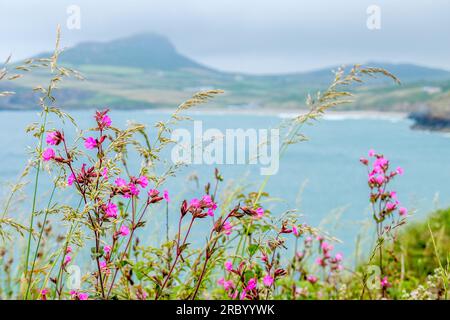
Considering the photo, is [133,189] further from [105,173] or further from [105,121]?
[105,121]

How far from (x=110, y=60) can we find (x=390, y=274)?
170ft

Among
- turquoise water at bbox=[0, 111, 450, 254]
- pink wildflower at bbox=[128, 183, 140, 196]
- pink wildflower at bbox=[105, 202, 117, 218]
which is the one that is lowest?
turquoise water at bbox=[0, 111, 450, 254]

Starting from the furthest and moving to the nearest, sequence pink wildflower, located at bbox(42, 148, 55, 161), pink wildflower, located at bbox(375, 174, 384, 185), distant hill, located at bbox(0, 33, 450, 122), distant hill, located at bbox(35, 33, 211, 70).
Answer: distant hill, located at bbox(35, 33, 211, 70) → distant hill, located at bbox(0, 33, 450, 122) → pink wildflower, located at bbox(375, 174, 384, 185) → pink wildflower, located at bbox(42, 148, 55, 161)

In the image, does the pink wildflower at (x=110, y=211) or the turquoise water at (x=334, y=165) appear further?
the turquoise water at (x=334, y=165)

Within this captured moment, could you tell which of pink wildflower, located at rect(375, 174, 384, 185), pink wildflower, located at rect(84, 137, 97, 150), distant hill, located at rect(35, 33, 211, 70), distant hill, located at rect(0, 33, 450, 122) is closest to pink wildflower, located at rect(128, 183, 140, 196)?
pink wildflower, located at rect(84, 137, 97, 150)

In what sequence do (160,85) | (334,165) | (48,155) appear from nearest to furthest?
1. (48,155)
2. (334,165)
3. (160,85)

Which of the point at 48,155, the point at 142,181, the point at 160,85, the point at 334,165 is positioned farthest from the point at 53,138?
the point at 160,85

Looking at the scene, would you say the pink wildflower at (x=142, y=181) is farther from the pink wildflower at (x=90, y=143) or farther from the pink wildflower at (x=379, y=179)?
the pink wildflower at (x=379, y=179)

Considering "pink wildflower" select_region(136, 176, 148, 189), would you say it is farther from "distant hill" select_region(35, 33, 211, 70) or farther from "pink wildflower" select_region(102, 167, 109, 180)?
"distant hill" select_region(35, 33, 211, 70)

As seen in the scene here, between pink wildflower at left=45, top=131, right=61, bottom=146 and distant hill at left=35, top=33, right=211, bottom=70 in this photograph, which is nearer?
pink wildflower at left=45, top=131, right=61, bottom=146

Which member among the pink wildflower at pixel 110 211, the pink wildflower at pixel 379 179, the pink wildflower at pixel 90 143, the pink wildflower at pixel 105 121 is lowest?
the pink wildflower at pixel 379 179

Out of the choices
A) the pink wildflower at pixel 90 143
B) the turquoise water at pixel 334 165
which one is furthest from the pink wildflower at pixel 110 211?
the turquoise water at pixel 334 165

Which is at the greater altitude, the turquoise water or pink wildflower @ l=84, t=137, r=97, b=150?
pink wildflower @ l=84, t=137, r=97, b=150
